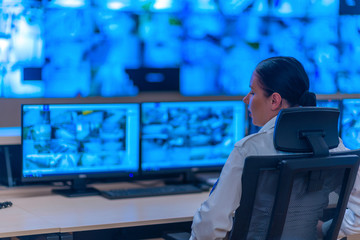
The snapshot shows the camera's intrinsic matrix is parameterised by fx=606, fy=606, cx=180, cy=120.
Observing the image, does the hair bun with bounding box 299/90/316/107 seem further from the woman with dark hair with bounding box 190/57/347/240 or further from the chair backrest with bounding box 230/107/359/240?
the chair backrest with bounding box 230/107/359/240

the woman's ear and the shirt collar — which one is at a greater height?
the woman's ear

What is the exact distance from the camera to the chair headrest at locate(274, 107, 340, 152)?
202 cm

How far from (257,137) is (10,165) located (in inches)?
62.5

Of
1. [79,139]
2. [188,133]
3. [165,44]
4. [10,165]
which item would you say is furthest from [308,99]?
[165,44]

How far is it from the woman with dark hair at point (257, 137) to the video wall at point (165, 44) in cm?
161

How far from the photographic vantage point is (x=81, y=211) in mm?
2836

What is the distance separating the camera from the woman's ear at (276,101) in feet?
7.56

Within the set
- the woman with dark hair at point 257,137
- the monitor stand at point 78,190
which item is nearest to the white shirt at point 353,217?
the woman with dark hair at point 257,137

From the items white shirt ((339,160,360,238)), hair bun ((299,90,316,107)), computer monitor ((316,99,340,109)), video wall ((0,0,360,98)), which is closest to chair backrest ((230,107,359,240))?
hair bun ((299,90,316,107))

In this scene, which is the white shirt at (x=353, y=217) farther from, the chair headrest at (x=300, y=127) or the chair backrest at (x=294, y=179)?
the chair headrest at (x=300, y=127)

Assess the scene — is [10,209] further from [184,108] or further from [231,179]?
[231,179]

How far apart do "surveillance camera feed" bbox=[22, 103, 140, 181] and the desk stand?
0.17 meters

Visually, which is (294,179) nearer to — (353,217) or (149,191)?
(353,217)

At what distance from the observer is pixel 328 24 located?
4852mm
